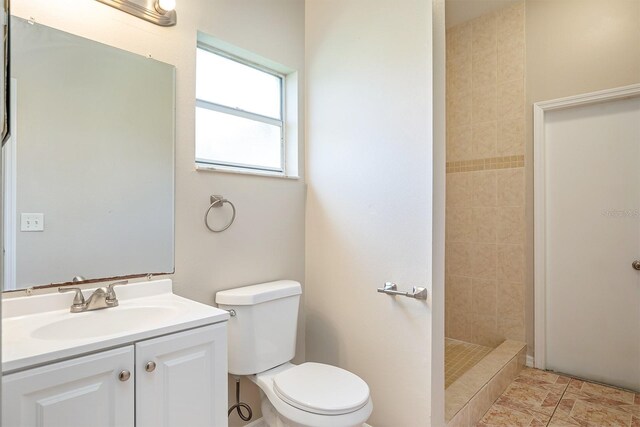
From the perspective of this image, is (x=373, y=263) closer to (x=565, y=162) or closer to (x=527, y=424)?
(x=527, y=424)

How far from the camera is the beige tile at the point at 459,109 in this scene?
2984 millimetres

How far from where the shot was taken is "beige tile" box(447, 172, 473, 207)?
2980 millimetres

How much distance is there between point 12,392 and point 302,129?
1.77m

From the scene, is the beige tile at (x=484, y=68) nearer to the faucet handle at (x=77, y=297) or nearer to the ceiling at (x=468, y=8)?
the ceiling at (x=468, y=8)

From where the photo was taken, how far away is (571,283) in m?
2.54

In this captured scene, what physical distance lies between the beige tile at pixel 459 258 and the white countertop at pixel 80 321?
89.4 inches

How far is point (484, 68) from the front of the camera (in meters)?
2.90

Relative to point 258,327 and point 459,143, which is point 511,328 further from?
point 258,327

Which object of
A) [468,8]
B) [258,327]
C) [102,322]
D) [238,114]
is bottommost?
[258,327]

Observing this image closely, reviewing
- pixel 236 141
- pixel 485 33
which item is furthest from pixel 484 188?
pixel 236 141

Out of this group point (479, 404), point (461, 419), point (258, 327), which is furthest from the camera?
point (479, 404)

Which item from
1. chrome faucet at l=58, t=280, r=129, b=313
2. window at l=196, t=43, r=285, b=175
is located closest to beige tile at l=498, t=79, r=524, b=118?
window at l=196, t=43, r=285, b=175

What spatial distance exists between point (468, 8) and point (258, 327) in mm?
2794

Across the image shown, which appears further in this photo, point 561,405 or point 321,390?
point 561,405
